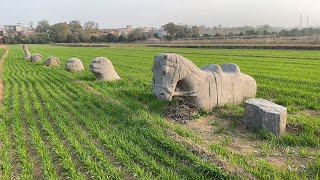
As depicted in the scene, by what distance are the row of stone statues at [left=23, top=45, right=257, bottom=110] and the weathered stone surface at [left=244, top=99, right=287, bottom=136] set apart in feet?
5.97

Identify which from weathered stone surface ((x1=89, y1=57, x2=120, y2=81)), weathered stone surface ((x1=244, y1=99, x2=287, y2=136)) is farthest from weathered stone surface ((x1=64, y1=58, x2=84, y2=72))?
weathered stone surface ((x1=244, y1=99, x2=287, y2=136))

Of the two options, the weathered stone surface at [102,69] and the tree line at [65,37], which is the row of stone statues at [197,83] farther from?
the tree line at [65,37]

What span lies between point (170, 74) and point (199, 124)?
1.62 metres

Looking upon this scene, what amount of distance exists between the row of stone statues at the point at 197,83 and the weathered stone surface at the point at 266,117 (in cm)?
182

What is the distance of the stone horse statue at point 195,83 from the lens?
9.47 metres

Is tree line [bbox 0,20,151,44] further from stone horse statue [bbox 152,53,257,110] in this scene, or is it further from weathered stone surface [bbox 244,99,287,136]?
weathered stone surface [bbox 244,99,287,136]

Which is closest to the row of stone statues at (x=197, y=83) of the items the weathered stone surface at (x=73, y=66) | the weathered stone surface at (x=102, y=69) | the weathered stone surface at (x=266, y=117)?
the weathered stone surface at (x=266, y=117)

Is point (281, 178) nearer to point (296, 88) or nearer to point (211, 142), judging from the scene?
point (211, 142)

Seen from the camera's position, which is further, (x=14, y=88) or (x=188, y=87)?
(x=14, y=88)

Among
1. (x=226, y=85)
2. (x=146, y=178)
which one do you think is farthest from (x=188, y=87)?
(x=146, y=178)

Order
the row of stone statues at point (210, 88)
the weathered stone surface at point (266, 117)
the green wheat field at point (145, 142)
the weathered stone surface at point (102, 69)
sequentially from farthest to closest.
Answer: the weathered stone surface at point (102, 69) → the row of stone statues at point (210, 88) → the weathered stone surface at point (266, 117) → the green wheat field at point (145, 142)

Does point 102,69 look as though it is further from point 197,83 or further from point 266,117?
point 266,117

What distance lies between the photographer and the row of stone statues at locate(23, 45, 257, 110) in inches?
373

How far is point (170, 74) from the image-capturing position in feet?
31.1
